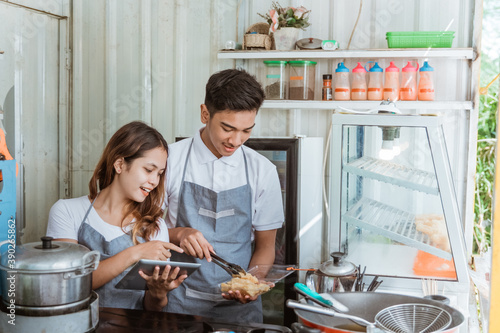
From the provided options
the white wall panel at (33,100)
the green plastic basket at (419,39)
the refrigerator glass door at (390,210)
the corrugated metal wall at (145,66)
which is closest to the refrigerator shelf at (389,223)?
the refrigerator glass door at (390,210)

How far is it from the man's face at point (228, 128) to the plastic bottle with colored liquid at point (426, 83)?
1.44 m

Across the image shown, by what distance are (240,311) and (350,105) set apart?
1.65m

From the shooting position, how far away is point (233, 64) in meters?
3.85

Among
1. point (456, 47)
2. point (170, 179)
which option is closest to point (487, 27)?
point (456, 47)

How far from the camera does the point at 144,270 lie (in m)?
1.87

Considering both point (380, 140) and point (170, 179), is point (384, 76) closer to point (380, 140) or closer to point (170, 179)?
point (380, 140)

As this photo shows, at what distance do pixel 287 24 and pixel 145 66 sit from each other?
1131mm

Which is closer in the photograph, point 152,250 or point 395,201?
point 152,250

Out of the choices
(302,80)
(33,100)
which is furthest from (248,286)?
(33,100)

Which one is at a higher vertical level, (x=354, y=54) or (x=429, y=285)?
(x=354, y=54)

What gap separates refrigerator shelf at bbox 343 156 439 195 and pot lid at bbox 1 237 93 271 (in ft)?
4.06

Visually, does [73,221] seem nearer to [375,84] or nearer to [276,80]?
[276,80]

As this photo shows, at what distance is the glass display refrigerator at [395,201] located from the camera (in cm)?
220

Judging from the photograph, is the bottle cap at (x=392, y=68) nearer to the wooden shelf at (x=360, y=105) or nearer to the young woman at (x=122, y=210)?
the wooden shelf at (x=360, y=105)
